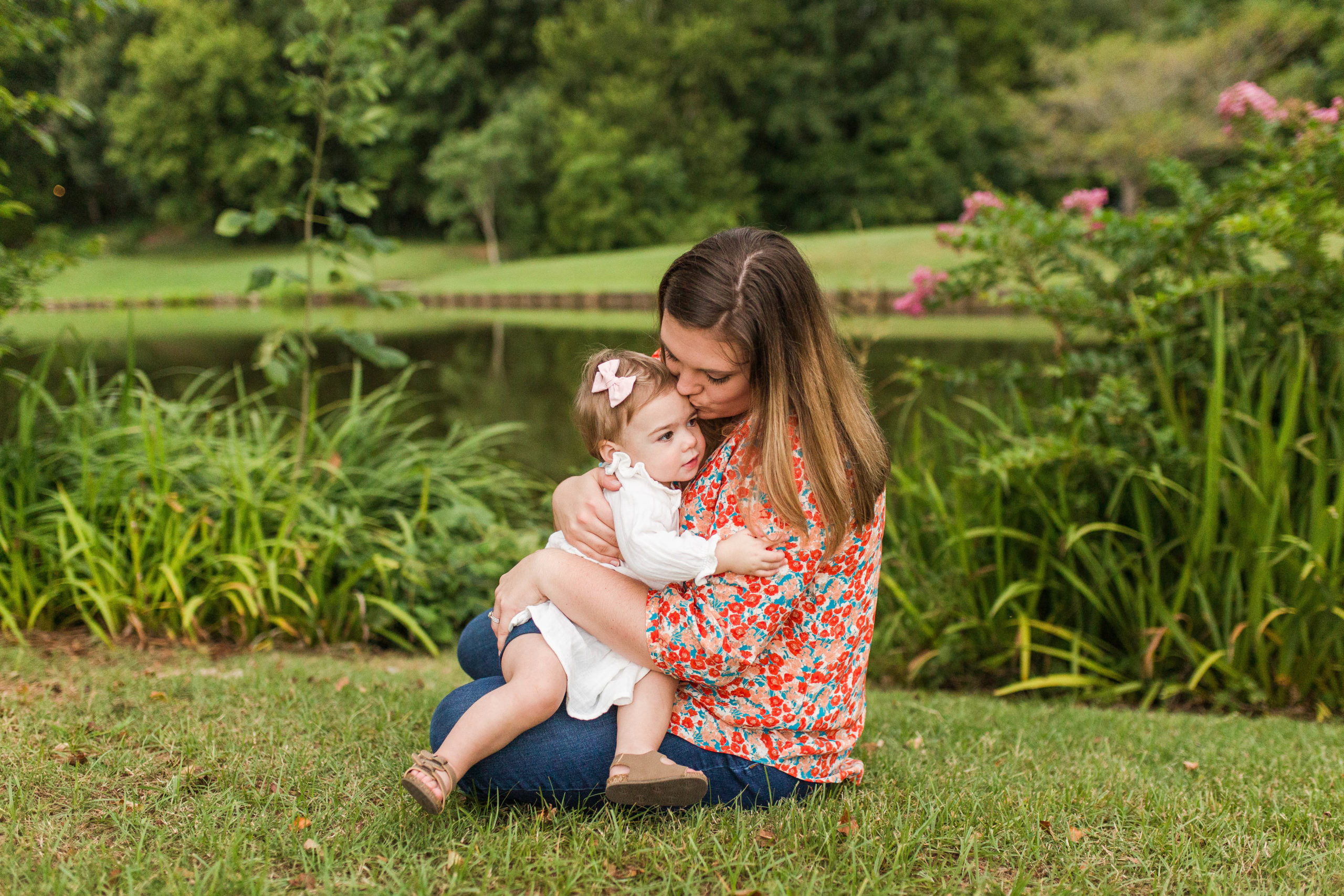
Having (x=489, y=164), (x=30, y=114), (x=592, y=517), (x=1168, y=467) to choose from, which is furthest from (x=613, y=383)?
(x=489, y=164)

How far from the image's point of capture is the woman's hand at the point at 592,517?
77.2 inches

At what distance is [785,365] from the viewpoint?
180 cm

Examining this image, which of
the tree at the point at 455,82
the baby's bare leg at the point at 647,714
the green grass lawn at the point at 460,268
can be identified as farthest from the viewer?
the tree at the point at 455,82

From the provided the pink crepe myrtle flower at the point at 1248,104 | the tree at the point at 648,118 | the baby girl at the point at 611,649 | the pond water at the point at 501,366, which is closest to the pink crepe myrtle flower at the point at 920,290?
the pond water at the point at 501,366

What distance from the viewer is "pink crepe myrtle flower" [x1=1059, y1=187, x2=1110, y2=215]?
4355 millimetres

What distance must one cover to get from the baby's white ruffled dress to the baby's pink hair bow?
4.9 inches

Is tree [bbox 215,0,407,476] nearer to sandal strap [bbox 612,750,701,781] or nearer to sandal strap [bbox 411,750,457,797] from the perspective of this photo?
sandal strap [bbox 411,750,457,797]

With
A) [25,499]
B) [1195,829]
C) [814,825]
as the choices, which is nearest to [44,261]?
[25,499]

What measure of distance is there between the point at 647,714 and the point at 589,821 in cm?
26

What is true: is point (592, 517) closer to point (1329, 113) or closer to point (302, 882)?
point (302, 882)

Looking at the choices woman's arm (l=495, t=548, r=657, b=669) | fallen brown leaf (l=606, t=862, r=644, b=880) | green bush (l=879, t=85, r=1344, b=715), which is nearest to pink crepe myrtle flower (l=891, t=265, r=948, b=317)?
green bush (l=879, t=85, r=1344, b=715)

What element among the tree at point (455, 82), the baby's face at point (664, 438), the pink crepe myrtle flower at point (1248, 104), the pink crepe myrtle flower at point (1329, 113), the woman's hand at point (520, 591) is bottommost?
the woman's hand at point (520, 591)

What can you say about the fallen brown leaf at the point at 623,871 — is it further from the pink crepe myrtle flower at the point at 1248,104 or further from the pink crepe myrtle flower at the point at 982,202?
the pink crepe myrtle flower at the point at 1248,104

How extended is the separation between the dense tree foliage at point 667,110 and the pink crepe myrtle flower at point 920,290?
1160 inches
